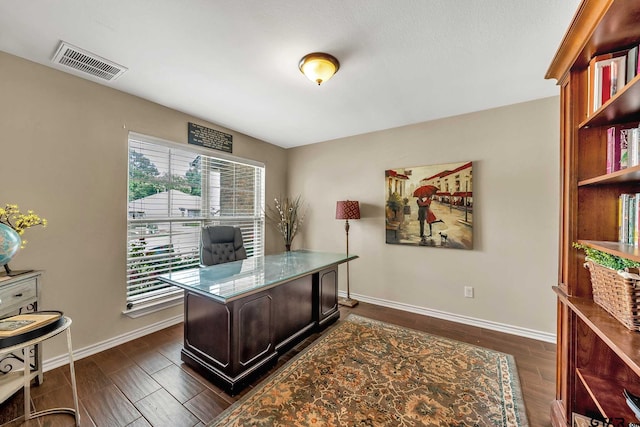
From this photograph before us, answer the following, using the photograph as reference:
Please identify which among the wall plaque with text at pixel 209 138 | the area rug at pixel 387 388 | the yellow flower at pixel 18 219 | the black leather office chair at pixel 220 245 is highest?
the wall plaque with text at pixel 209 138

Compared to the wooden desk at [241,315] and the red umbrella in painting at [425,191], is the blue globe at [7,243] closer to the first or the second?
the wooden desk at [241,315]

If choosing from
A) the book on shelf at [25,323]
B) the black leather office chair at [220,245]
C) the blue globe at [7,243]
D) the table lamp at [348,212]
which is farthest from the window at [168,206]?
the table lamp at [348,212]

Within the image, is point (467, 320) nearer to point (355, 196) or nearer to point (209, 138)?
point (355, 196)

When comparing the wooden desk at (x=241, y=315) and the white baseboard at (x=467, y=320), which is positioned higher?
the wooden desk at (x=241, y=315)

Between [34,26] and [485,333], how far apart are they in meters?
4.56

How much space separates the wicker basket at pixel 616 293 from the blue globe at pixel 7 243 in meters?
3.20

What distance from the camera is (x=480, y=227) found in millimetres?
2928

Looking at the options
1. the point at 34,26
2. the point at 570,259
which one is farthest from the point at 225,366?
the point at 34,26

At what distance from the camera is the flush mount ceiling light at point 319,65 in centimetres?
189

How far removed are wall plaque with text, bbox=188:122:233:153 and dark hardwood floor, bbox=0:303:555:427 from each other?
2.27 metres

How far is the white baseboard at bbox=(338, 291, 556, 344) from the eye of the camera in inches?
103

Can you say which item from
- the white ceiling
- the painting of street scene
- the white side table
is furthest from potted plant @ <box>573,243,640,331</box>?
the white side table

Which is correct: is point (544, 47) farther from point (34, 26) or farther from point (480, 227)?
point (34, 26)

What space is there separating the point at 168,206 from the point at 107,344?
1.45 meters
